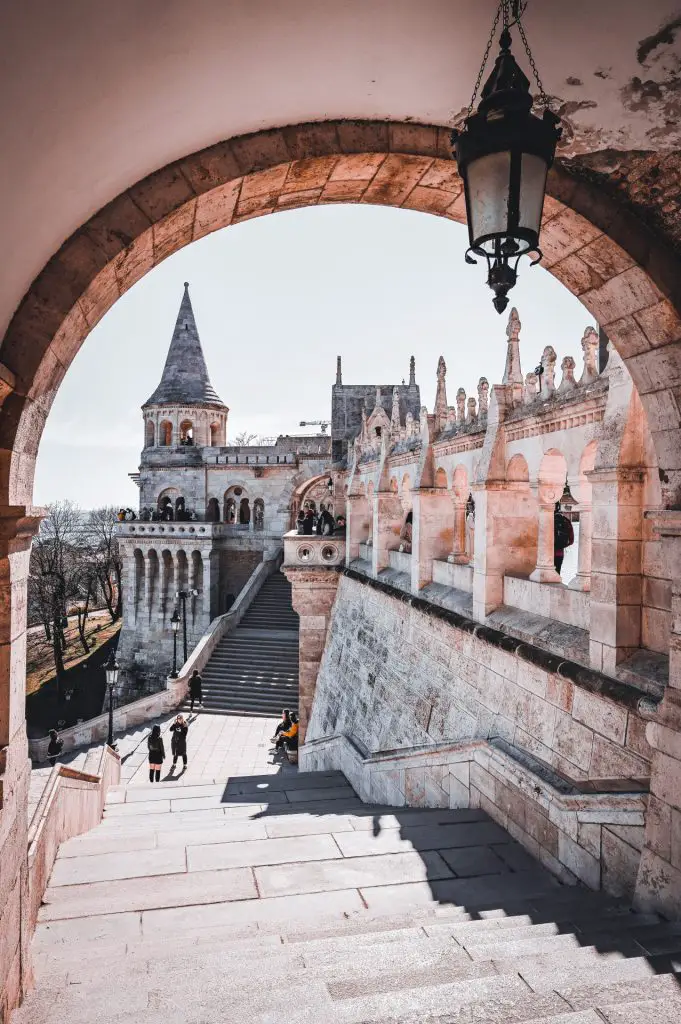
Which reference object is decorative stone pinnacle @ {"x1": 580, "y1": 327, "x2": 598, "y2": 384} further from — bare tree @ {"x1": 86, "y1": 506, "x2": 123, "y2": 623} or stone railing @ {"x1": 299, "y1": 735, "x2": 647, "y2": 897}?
bare tree @ {"x1": 86, "y1": 506, "x2": 123, "y2": 623}

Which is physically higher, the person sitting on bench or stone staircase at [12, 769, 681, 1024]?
stone staircase at [12, 769, 681, 1024]

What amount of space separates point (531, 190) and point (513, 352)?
5.13 metres

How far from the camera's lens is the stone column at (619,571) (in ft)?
15.9

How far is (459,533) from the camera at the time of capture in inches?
371

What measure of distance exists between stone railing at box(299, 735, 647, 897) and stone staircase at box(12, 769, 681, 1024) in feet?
0.52

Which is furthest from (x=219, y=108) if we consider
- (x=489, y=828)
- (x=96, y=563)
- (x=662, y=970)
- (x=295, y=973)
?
(x=96, y=563)

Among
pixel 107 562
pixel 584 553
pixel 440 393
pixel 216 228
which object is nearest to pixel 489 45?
pixel 216 228

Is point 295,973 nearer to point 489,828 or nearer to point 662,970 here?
point 662,970

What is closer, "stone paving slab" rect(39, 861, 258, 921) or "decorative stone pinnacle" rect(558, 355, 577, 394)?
"stone paving slab" rect(39, 861, 258, 921)

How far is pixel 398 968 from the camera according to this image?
2.96 m

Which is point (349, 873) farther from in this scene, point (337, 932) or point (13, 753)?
point (13, 753)

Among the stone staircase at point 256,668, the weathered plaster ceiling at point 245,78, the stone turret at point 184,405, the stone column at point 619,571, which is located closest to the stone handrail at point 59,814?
the weathered plaster ceiling at point 245,78

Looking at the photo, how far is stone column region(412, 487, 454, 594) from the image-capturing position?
9.72 metres

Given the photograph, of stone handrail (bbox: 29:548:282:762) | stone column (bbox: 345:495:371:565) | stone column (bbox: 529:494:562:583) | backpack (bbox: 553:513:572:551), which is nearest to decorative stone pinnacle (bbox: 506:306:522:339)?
stone column (bbox: 529:494:562:583)
